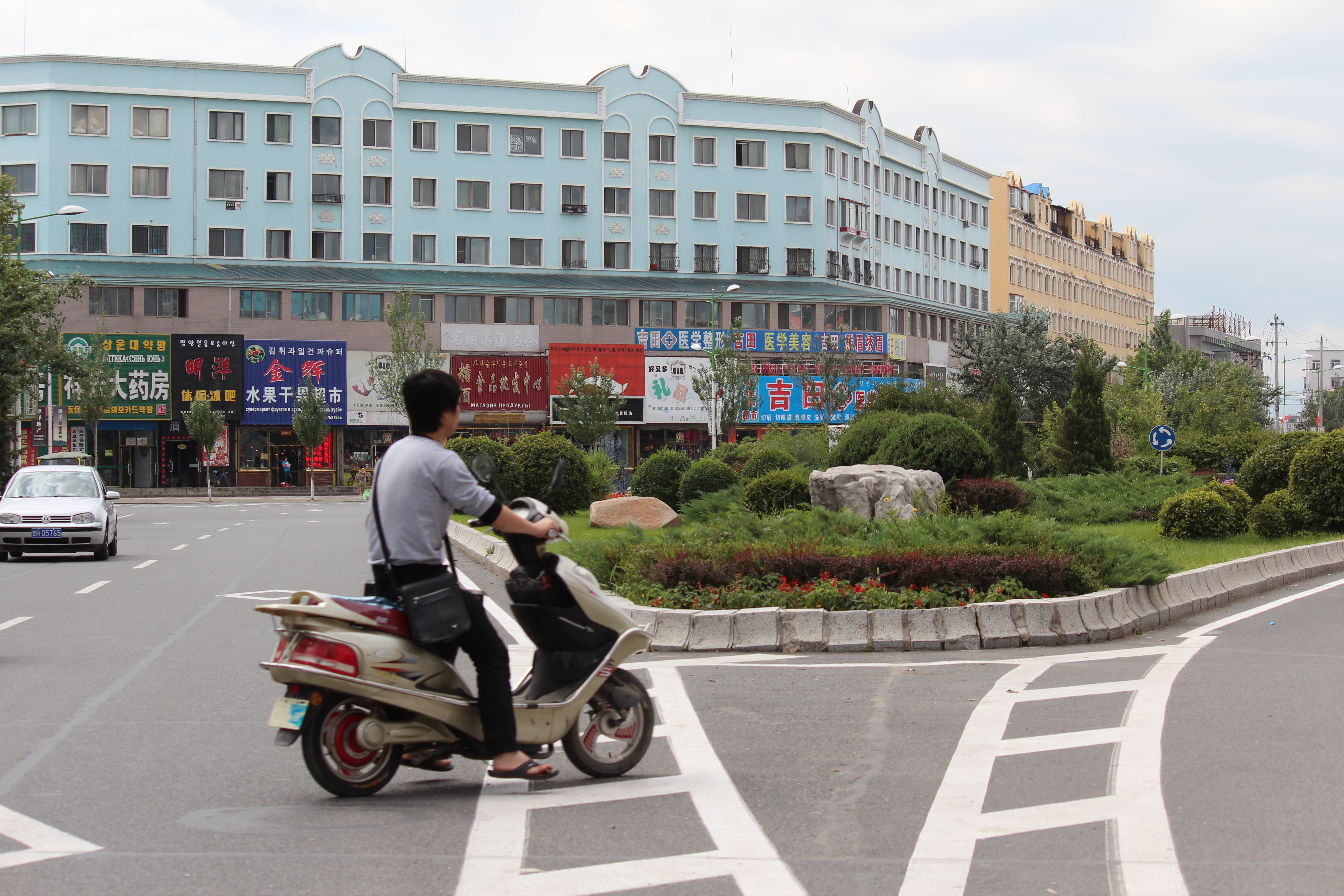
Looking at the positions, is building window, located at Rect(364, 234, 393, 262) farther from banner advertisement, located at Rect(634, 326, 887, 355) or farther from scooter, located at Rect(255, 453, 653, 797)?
scooter, located at Rect(255, 453, 653, 797)

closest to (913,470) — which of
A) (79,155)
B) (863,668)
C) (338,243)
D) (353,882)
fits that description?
(863,668)

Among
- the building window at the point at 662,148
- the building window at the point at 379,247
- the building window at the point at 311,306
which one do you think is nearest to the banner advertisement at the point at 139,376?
the building window at the point at 311,306

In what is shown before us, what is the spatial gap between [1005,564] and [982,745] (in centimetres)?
528

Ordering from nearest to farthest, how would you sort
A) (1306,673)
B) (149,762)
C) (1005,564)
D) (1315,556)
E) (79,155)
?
(149,762) → (1306,673) → (1005,564) → (1315,556) → (79,155)

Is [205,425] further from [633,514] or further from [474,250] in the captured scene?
[633,514]

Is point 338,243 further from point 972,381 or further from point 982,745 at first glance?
point 982,745

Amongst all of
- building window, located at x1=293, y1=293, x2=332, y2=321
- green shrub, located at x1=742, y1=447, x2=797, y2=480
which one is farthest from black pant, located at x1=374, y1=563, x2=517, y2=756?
building window, located at x1=293, y1=293, x2=332, y2=321

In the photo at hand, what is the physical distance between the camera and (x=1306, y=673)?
9.60 metres

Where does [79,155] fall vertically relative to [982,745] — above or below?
above

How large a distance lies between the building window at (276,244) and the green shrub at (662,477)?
132ft

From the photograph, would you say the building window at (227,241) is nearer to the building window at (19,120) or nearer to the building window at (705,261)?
the building window at (19,120)

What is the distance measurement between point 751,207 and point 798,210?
2646mm

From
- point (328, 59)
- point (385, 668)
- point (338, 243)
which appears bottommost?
point (385, 668)

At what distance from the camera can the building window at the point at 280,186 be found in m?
64.6
